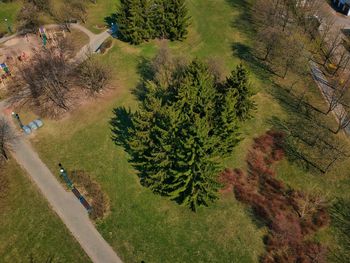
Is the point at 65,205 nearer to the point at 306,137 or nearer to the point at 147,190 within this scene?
the point at 147,190

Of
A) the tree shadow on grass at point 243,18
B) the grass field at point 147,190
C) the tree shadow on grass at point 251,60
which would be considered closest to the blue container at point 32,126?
the grass field at point 147,190

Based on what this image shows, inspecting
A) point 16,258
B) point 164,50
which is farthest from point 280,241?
point 164,50

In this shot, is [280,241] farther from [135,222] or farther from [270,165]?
[135,222]

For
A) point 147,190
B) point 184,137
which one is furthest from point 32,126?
point 184,137

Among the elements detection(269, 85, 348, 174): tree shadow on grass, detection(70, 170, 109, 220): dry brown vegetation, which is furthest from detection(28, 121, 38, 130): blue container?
detection(269, 85, 348, 174): tree shadow on grass

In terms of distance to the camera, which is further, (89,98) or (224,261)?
(89,98)
